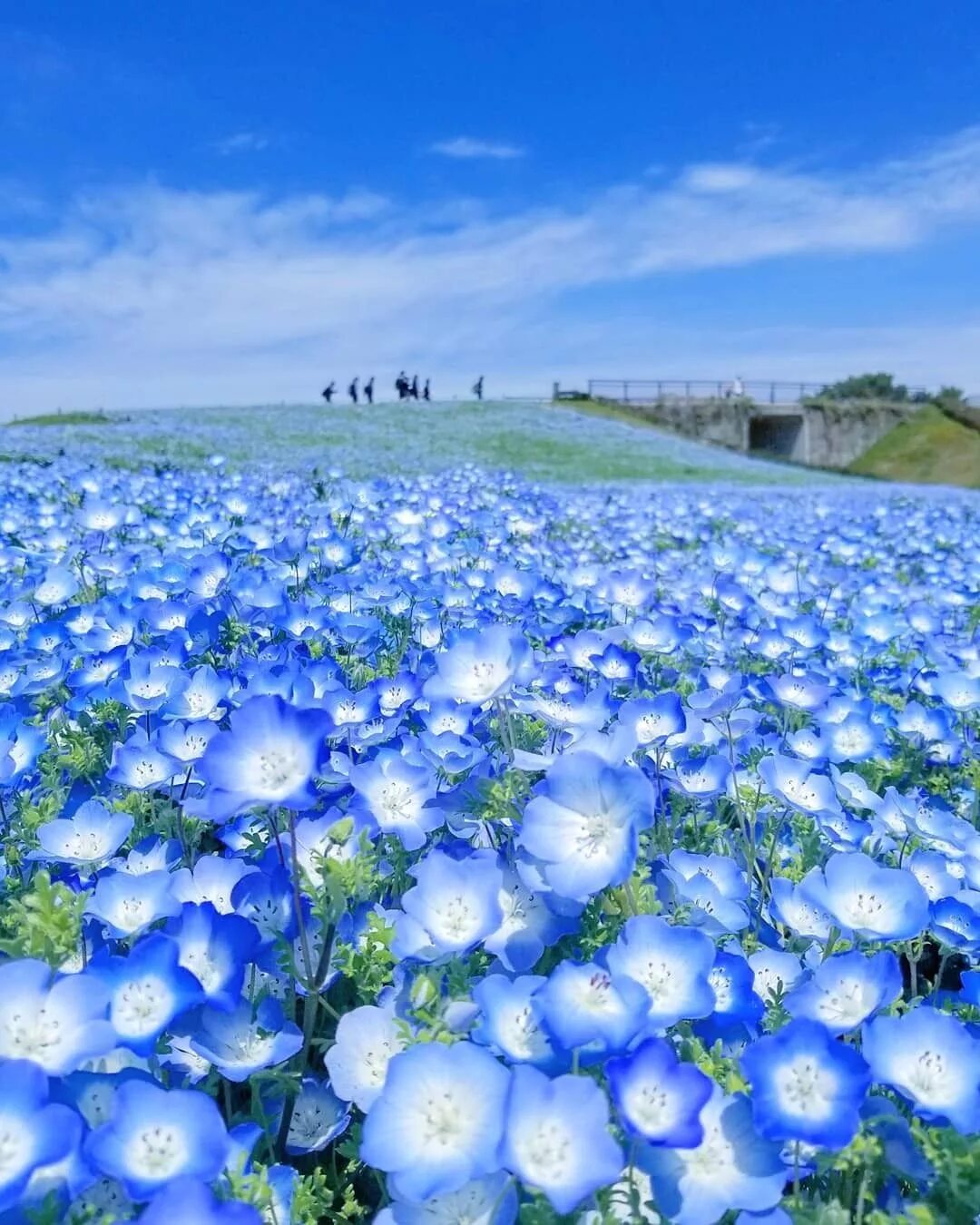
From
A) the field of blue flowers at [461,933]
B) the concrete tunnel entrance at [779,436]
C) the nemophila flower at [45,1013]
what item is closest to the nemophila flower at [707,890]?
the field of blue flowers at [461,933]

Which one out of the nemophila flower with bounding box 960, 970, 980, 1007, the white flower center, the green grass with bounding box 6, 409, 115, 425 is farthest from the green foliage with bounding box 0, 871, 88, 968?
the green grass with bounding box 6, 409, 115, 425

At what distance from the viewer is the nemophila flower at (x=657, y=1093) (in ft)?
3.65

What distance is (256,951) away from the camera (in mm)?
1507

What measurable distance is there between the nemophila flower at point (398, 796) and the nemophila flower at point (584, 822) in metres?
0.39

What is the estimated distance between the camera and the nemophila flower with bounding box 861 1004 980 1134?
130 centimetres

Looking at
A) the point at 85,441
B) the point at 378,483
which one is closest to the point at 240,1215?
the point at 378,483

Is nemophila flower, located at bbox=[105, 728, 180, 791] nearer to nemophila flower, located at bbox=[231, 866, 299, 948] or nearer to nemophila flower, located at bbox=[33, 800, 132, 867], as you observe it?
nemophila flower, located at bbox=[33, 800, 132, 867]

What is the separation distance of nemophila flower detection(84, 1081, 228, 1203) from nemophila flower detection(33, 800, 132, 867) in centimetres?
67

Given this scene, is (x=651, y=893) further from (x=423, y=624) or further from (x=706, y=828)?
(x=423, y=624)

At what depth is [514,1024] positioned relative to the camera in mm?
1316

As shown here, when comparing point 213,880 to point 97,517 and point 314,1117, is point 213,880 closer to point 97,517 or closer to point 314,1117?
point 314,1117

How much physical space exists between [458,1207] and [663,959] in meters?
0.41

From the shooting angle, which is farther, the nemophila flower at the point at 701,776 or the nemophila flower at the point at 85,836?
the nemophila flower at the point at 701,776

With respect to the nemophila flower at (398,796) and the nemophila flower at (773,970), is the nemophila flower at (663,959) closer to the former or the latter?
the nemophila flower at (773,970)
